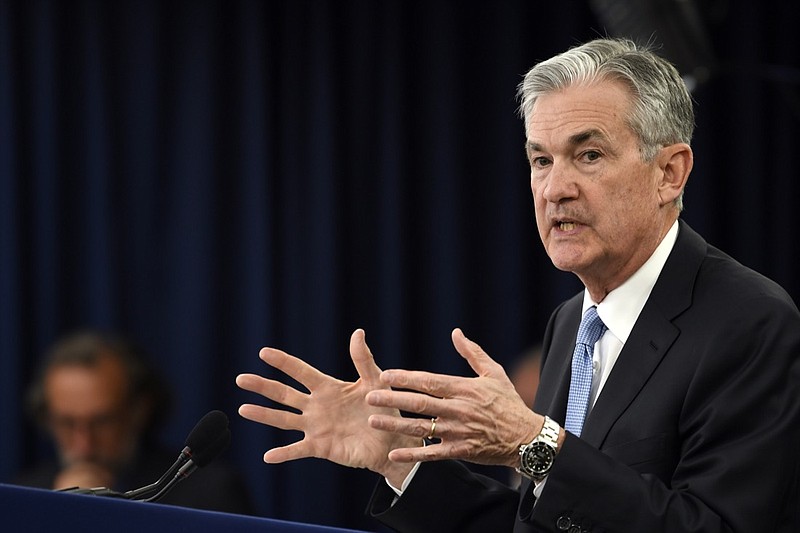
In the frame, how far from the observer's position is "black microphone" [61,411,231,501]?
1505 millimetres

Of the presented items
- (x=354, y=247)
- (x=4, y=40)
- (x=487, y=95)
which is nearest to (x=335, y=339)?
(x=354, y=247)

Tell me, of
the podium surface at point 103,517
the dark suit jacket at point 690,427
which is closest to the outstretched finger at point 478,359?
the dark suit jacket at point 690,427

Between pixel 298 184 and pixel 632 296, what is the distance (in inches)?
97.1

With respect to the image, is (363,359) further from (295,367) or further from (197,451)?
(197,451)

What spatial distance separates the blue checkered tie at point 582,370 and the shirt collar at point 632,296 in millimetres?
25

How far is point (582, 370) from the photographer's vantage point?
5.72ft

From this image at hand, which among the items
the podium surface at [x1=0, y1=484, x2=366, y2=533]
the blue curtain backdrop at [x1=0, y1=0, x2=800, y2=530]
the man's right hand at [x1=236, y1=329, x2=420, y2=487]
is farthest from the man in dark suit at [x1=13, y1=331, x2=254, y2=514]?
the podium surface at [x1=0, y1=484, x2=366, y2=533]

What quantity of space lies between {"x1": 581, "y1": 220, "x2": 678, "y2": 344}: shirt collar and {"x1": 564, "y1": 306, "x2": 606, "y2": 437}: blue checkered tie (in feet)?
0.08

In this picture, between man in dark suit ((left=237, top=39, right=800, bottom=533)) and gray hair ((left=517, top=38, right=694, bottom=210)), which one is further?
gray hair ((left=517, top=38, right=694, bottom=210))

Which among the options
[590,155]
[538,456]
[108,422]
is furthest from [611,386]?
[108,422]

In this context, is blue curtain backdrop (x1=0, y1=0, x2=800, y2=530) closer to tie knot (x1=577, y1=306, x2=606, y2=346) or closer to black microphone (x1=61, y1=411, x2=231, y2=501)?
tie knot (x1=577, y1=306, x2=606, y2=346)

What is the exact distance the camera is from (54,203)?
3.93m

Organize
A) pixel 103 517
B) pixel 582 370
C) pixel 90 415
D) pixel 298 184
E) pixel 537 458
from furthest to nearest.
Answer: pixel 298 184 < pixel 90 415 < pixel 582 370 < pixel 537 458 < pixel 103 517

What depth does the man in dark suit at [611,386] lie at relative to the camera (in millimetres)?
1450
